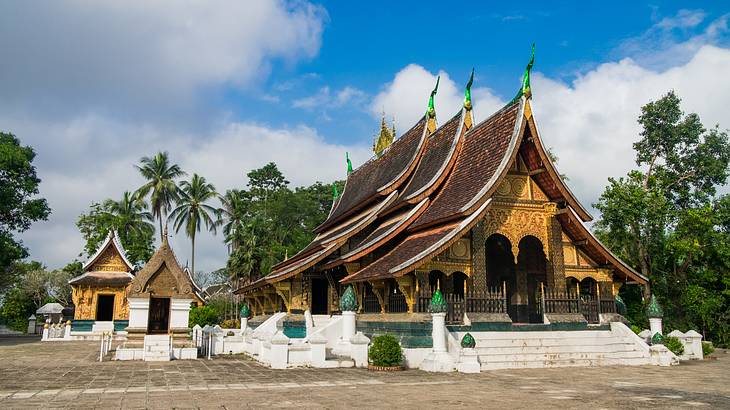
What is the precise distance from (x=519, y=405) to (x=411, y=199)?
30.4 feet

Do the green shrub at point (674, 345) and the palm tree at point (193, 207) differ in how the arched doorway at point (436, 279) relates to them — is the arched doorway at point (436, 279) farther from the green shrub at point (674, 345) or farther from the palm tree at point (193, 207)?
the palm tree at point (193, 207)

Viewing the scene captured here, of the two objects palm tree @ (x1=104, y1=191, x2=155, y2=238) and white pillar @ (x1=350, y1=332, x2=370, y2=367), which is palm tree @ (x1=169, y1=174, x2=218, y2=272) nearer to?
palm tree @ (x1=104, y1=191, x2=155, y2=238)

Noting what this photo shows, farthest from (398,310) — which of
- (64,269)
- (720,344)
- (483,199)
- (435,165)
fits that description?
(64,269)

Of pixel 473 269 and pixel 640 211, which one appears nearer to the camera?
pixel 473 269

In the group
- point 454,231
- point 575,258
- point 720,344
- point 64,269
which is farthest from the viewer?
point 64,269

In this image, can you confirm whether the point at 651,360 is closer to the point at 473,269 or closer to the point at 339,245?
the point at 473,269

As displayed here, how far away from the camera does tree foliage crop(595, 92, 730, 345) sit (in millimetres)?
22516

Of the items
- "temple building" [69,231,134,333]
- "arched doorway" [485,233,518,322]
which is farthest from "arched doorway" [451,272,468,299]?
"temple building" [69,231,134,333]

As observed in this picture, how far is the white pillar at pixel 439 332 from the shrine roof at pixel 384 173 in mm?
7240

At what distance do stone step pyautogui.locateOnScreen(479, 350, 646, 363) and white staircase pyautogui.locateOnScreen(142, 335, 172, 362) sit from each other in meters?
8.09

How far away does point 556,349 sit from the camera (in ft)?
40.6

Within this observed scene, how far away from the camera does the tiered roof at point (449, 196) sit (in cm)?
1352

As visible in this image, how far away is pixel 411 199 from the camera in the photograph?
51.3 ft

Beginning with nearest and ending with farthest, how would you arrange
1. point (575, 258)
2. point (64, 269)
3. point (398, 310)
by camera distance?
1. point (398, 310)
2. point (575, 258)
3. point (64, 269)
